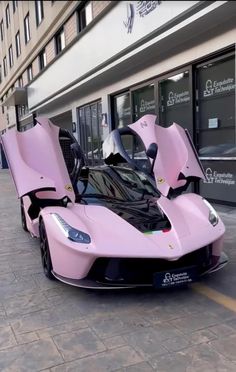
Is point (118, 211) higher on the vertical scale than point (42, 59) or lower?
lower

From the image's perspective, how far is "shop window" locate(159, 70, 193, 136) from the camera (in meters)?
9.04

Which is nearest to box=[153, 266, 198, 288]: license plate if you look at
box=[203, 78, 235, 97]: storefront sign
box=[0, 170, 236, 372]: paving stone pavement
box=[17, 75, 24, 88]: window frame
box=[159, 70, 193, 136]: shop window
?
box=[0, 170, 236, 372]: paving stone pavement

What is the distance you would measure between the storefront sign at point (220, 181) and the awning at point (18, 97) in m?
18.0

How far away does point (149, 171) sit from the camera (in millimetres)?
5277

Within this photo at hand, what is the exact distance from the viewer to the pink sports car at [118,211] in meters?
3.58

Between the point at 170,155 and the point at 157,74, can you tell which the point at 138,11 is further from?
the point at 170,155

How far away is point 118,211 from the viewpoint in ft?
13.6

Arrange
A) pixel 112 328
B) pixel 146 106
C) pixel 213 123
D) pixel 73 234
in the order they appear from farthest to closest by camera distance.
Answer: pixel 146 106 < pixel 213 123 < pixel 73 234 < pixel 112 328

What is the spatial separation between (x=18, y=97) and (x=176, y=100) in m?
19.1

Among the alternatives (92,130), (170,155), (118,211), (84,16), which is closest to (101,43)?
(84,16)

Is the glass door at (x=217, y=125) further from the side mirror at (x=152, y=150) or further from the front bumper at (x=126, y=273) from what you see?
the front bumper at (x=126, y=273)

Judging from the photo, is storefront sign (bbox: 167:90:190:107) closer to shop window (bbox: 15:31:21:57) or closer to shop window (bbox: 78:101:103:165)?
shop window (bbox: 78:101:103:165)

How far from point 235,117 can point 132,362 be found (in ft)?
19.9

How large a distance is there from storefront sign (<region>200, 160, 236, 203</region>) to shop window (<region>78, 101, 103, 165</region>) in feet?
20.6
